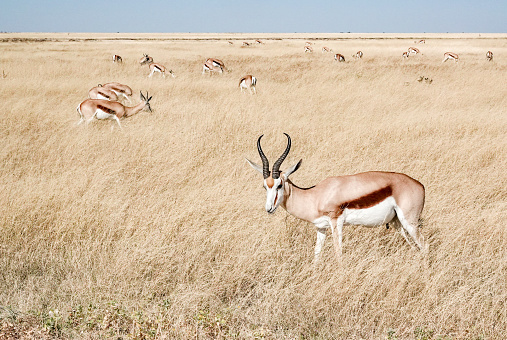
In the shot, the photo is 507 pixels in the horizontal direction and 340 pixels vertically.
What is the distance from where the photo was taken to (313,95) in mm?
11406

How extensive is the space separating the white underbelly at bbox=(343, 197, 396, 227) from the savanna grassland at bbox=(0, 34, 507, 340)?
35 cm

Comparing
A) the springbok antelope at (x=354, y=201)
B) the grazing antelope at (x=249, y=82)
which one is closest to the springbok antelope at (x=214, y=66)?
the grazing antelope at (x=249, y=82)

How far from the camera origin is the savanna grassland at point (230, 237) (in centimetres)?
280

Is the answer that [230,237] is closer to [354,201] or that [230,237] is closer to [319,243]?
[319,243]

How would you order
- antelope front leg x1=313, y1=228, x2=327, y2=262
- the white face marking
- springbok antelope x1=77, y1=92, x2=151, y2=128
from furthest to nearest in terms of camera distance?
springbok antelope x1=77, y1=92, x2=151, y2=128, antelope front leg x1=313, y1=228, x2=327, y2=262, the white face marking

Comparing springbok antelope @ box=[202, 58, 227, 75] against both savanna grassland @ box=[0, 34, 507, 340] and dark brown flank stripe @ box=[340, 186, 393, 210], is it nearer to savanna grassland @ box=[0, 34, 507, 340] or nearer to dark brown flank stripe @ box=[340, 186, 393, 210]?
savanna grassland @ box=[0, 34, 507, 340]

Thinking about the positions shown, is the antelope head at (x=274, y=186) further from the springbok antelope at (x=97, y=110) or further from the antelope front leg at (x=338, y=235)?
the springbok antelope at (x=97, y=110)

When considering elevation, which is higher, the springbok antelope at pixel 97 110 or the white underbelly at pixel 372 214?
the springbok antelope at pixel 97 110

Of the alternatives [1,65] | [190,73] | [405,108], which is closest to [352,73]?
[405,108]

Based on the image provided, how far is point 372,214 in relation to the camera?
336 centimetres

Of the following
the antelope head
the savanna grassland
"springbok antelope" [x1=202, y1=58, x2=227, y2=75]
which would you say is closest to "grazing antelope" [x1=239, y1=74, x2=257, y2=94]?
the savanna grassland

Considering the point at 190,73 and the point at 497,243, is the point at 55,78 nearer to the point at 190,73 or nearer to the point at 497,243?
the point at 190,73

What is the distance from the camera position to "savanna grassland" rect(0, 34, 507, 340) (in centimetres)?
280

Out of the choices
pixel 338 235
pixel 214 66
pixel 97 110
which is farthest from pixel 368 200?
pixel 214 66
